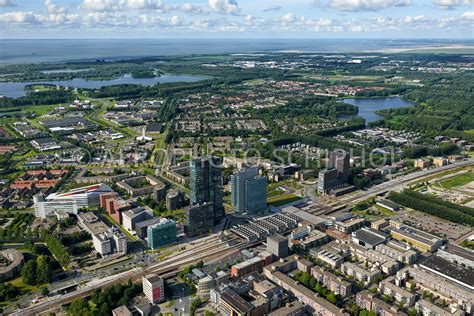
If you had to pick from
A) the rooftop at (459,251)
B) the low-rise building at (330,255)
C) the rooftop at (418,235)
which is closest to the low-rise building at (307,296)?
the low-rise building at (330,255)

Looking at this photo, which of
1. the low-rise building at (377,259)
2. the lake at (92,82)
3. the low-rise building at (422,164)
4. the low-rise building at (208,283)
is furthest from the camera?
the lake at (92,82)

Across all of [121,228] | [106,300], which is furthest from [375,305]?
[121,228]

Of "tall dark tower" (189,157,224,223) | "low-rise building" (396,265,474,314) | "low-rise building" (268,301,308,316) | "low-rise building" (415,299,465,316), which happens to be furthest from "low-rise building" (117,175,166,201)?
"low-rise building" (415,299,465,316)

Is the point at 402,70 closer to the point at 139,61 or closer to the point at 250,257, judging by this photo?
the point at 139,61

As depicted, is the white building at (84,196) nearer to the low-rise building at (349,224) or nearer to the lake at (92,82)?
the low-rise building at (349,224)

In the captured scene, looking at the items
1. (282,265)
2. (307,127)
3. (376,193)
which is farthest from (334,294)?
(307,127)
